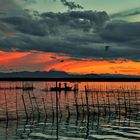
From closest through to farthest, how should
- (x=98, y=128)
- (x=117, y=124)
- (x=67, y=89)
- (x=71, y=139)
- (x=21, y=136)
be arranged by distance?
1. (x=71, y=139)
2. (x=21, y=136)
3. (x=98, y=128)
4. (x=117, y=124)
5. (x=67, y=89)

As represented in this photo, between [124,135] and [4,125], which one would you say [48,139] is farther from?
[4,125]

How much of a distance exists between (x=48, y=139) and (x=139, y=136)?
664 centimetres

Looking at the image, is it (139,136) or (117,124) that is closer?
(139,136)

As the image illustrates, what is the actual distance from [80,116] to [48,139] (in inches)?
712

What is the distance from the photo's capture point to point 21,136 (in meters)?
30.8

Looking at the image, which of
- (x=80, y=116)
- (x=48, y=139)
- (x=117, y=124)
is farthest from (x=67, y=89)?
(x=48, y=139)

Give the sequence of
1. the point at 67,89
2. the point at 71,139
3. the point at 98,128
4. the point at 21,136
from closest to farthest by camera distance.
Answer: the point at 71,139, the point at 21,136, the point at 98,128, the point at 67,89

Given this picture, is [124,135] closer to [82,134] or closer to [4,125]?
[82,134]

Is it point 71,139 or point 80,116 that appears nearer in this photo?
point 71,139

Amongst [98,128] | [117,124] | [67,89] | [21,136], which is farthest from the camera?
[67,89]

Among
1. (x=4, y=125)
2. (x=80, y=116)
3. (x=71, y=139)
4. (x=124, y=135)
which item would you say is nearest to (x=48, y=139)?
(x=71, y=139)

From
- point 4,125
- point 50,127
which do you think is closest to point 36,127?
point 50,127

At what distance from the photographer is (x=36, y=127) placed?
36.2 metres

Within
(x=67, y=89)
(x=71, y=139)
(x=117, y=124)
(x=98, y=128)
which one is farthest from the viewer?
(x=67, y=89)
